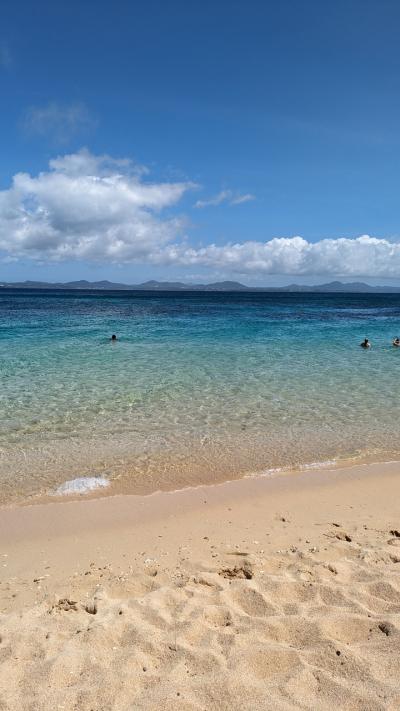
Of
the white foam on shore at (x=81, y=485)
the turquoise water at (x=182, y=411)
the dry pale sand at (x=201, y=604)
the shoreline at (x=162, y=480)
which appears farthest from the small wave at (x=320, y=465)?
the white foam on shore at (x=81, y=485)

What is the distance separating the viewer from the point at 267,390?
16000mm

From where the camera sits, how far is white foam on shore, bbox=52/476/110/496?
851 cm

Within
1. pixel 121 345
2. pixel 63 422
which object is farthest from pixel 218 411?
pixel 121 345

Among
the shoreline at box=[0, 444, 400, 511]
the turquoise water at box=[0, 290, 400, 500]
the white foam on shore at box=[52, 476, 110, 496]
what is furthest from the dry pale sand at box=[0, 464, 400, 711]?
the turquoise water at box=[0, 290, 400, 500]

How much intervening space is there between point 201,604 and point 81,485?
178 inches

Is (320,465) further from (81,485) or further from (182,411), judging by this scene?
(81,485)

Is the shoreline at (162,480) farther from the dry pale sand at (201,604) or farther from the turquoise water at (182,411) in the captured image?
the dry pale sand at (201,604)

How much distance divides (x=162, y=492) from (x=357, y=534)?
11.8 ft

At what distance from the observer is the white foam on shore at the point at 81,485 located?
851cm

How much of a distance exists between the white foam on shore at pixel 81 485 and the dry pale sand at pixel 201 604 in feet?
1.79

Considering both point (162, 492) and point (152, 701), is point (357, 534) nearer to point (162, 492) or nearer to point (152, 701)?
point (162, 492)

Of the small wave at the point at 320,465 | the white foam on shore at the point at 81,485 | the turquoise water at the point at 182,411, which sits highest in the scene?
the turquoise water at the point at 182,411

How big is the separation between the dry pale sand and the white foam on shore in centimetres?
54

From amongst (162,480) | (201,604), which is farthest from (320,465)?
(201,604)
